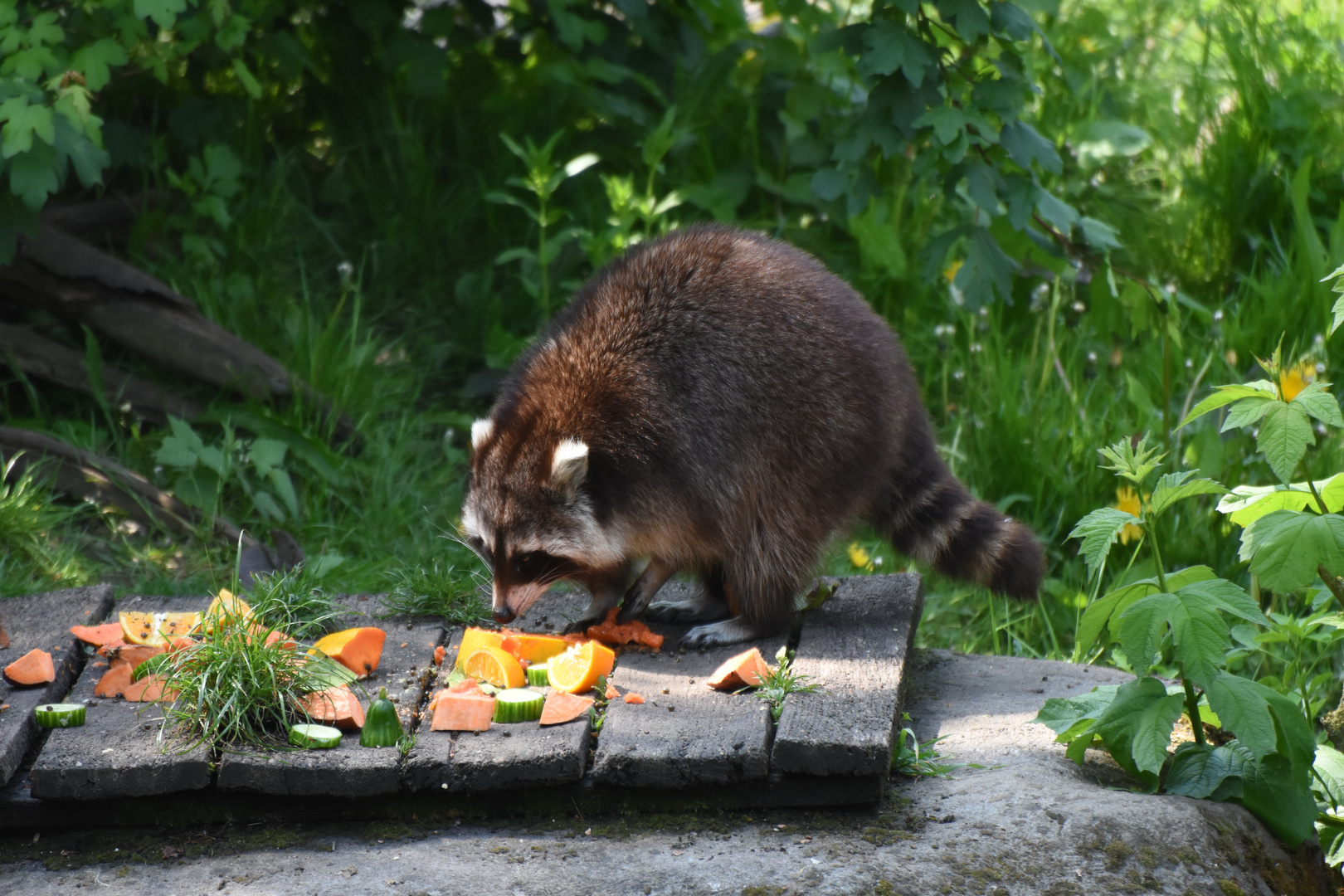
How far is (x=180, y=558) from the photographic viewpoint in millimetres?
4496

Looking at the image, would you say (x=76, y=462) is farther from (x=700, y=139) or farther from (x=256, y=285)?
(x=700, y=139)

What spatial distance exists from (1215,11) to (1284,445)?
15.3ft

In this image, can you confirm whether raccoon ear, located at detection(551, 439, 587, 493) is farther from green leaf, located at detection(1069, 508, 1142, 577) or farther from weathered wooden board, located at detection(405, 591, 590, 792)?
green leaf, located at detection(1069, 508, 1142, 577)

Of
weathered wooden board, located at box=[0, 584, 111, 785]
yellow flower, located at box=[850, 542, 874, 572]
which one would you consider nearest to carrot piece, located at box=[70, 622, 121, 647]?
weathered wooden board, located at box=[0, 584, 111, 785]

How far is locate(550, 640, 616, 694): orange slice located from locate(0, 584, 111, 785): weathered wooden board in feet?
3.78

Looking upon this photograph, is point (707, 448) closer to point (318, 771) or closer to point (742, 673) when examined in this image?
point (742, 673)

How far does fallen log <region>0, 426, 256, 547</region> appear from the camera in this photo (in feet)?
14.9

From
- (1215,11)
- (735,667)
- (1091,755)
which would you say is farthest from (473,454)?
(1215,11)

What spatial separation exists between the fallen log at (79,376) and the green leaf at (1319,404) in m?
3.80

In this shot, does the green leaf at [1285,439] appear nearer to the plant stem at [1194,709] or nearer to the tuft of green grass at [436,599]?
the plant stem at [1194,709]

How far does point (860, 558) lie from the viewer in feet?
15.5

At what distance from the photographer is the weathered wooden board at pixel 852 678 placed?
271 centimetres

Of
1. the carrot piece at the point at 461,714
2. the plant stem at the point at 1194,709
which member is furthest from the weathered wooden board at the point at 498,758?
the plant stem at the point at 1194,709

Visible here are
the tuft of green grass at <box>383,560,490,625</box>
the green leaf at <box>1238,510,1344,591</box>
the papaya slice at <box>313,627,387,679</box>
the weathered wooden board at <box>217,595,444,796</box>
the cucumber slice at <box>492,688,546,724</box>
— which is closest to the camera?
the green leaf at <box>1238,510,1344,591</box>
